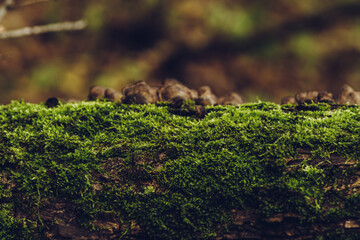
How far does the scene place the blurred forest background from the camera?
25.2 ft

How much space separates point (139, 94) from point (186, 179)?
107 cm

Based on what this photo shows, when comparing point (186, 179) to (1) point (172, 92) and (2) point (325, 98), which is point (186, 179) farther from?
(2) point (325, 98)

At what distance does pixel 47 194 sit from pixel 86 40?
287 inches

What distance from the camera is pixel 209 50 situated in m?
7.94

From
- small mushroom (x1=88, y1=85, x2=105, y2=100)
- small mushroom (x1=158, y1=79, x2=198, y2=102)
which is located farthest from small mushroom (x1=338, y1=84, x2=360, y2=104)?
small mushroom (x1=88, y1=85, x2=105, y2=100)

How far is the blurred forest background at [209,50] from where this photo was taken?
767cm

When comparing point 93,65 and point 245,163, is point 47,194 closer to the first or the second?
point 245,163

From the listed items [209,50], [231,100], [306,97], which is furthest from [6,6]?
[209,50]

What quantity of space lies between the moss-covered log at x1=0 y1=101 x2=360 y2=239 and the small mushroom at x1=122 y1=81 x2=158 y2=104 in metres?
0.43

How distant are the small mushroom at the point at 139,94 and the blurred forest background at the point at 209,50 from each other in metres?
5.03

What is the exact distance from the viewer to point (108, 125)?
7.20ft

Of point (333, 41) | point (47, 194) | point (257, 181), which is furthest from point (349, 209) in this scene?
point (333, 41)

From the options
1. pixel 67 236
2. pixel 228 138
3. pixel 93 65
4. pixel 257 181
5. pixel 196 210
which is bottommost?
pixel 67 236

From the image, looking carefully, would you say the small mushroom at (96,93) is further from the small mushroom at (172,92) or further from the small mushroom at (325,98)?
the small mushroom at (325,98)
